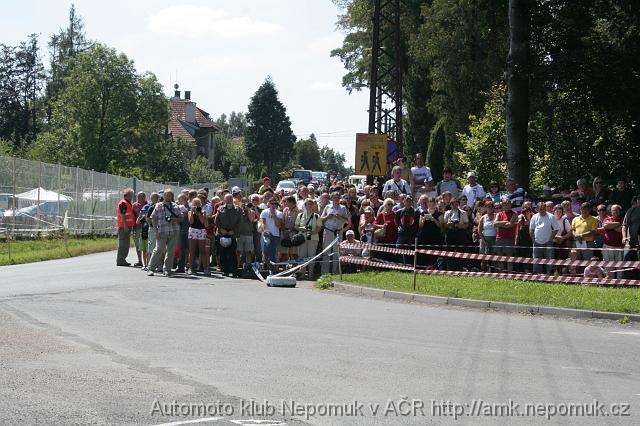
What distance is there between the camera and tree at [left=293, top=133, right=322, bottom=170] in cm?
17612

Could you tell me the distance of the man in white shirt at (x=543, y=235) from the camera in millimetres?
21172

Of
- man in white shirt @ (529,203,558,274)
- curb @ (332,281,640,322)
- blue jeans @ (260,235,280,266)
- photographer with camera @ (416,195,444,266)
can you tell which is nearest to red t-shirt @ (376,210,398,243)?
photographer with camera @ (416,195,444,266)

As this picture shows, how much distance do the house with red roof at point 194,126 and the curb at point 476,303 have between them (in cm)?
10649

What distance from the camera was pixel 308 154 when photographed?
17875 cm

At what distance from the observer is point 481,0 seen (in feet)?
112

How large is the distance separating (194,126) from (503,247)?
114m

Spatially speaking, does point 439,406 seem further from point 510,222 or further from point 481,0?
point 481,0

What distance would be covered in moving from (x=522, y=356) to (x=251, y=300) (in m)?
7.32

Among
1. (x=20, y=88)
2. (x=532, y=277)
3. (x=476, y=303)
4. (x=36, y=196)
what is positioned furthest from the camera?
(x=20, y=88)

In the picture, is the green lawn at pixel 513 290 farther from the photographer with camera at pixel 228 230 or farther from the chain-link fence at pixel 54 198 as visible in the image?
the chain-link fence at pixel 54 198

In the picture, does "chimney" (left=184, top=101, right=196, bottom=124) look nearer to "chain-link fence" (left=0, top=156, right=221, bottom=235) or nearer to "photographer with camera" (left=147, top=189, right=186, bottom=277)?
"chain-link fence" (left=0, top=156, right=221, bottom=235)

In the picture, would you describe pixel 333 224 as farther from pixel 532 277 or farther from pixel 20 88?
pixel 20 88

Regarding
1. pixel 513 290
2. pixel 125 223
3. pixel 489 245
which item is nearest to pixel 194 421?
pixel 513 290

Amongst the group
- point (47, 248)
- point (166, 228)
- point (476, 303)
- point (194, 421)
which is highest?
point (166, 228)
